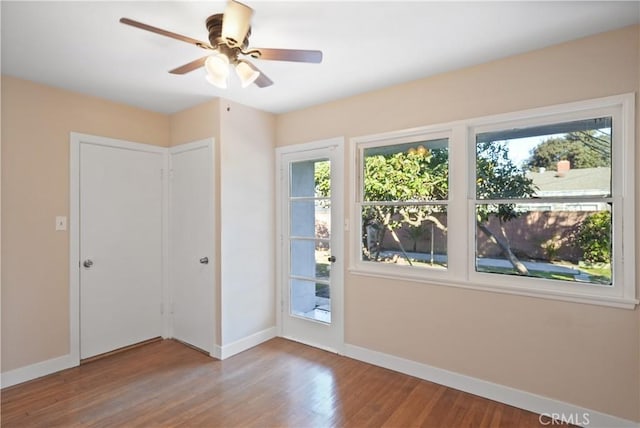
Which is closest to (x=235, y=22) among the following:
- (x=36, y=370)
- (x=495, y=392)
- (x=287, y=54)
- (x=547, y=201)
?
(x=287, y=54)

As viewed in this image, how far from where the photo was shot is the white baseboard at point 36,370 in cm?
263

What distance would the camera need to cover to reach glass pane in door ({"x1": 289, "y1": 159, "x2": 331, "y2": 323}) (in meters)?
3.44

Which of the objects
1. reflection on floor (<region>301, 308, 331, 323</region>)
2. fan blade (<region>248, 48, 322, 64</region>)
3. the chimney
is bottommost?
reflection on floor (<region>301, 308, 331, 323</region>)

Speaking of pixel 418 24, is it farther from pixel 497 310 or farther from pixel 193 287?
pixel 193 287

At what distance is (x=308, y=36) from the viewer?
6.93ft

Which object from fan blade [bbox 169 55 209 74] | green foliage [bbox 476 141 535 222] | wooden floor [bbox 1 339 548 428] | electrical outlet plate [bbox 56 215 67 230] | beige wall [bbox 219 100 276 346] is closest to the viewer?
fan blade [bbox 169 55 209 74]

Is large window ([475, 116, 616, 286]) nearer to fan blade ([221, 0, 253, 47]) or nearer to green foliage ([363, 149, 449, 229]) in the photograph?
green foliage ([363, 149, 449, 229])

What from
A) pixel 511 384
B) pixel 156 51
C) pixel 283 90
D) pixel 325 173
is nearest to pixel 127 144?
pixel 156 51

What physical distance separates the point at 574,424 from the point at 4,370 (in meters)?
4.25

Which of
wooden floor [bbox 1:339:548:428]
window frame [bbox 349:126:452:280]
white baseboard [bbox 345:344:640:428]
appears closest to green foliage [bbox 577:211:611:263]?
window frame [bbox 349:126:452:280]

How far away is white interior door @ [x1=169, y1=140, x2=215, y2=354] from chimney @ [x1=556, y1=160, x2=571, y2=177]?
2934mm

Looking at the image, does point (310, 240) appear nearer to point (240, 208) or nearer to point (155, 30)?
point (240, 208)

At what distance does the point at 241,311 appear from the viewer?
3393 mm

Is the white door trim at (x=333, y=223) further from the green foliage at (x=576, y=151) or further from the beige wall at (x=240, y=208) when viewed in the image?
the green foliage at (x=576, y=151)
